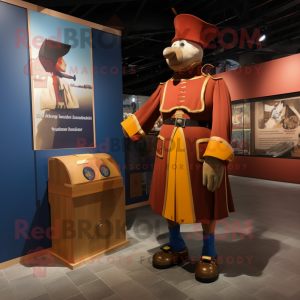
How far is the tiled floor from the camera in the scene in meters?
1.75

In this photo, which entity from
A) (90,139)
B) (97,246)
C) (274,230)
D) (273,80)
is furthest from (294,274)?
(273,80)

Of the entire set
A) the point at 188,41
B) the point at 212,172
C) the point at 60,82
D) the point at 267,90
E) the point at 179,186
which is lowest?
the point at 179,186

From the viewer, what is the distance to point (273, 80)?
5.86 metres

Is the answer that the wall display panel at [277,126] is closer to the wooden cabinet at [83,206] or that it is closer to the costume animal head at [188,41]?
the costume animal head at [188,41]

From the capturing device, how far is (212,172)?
5.58 feet

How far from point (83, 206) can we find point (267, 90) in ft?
17.6

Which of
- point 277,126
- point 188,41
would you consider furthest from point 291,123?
point 188,41

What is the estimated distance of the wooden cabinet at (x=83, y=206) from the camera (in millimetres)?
2104

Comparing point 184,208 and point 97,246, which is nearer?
point 184,208

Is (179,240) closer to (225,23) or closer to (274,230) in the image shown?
(274,230)

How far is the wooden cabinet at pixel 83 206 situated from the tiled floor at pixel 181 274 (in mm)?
133

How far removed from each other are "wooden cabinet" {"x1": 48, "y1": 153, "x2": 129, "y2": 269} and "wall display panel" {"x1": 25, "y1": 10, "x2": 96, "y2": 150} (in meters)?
0.27

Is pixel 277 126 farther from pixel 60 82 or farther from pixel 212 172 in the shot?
pixel 60 82

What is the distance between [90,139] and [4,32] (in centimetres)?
113
